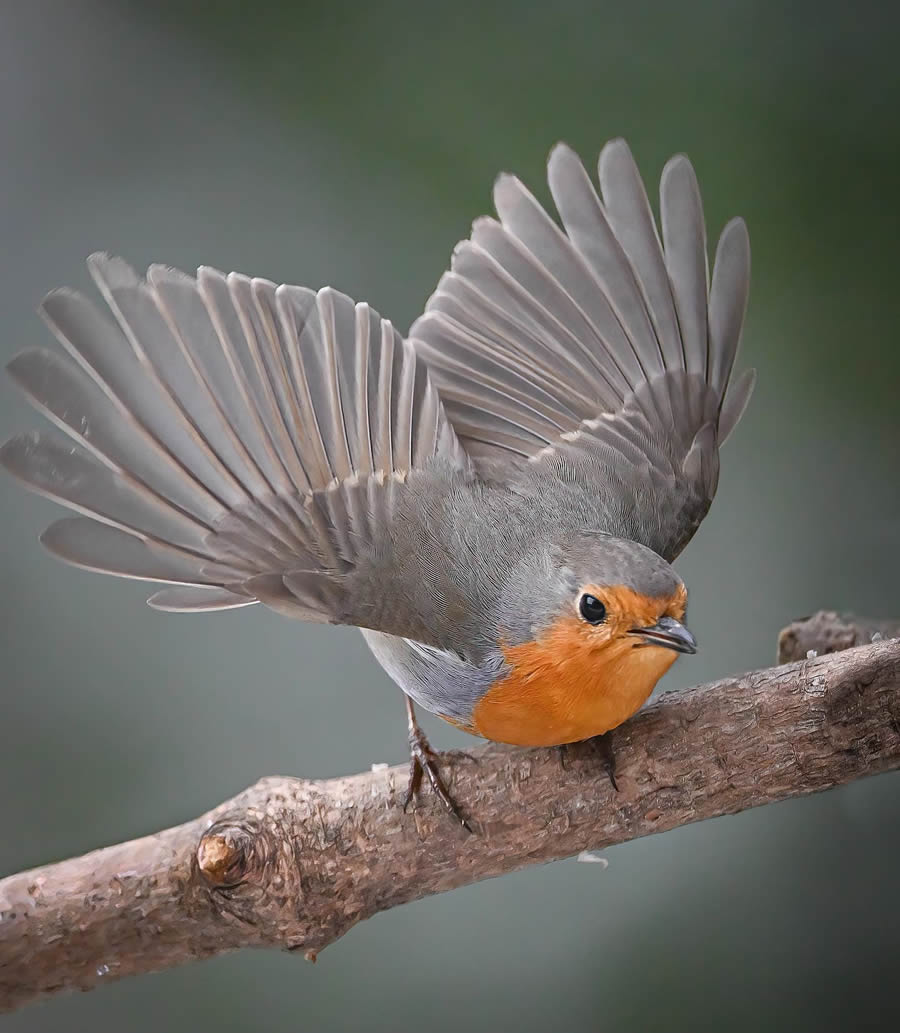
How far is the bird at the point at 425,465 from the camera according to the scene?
5.22 ft

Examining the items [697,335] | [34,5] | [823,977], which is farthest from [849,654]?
[34,5]

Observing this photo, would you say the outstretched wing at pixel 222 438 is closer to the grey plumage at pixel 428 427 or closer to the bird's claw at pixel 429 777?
the grey plumage at pixel 428 427

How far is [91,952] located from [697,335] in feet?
4.77

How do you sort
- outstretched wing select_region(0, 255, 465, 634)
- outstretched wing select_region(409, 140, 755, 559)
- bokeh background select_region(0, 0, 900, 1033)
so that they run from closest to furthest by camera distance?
outstretched wing select_region(0, 255, 465, 634) < outstretched wing select_region(409, 140, 755, 559) < bokeh background select_region(0, 0, 900, 1033)

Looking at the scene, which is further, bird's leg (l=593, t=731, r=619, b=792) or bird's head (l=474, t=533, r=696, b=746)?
bird's leg (l=593, t=731, r=619, b=792)

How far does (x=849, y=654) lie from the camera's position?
1802 millimetres

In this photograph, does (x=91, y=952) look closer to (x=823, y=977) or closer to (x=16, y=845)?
(x=16, y=845)

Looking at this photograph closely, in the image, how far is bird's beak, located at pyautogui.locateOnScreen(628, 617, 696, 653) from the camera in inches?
62.6

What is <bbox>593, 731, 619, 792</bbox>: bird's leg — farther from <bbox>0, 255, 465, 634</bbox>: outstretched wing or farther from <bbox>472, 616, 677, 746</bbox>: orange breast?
<bbox>0, 255, 465, 634</bbox>: outstretched wing

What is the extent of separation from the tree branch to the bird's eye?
0.87 feet

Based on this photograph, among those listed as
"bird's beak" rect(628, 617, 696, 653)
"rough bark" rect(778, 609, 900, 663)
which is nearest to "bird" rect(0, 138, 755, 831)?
"bird's beak" rect(628, 617, 696, 653)

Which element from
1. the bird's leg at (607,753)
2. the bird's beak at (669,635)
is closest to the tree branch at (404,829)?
the bird's leg at (607,753)

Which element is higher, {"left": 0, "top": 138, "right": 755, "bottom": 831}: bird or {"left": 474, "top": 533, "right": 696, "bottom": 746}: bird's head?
{"left": 0, "top": 138, "right": 755, "bottom": 831}: bird

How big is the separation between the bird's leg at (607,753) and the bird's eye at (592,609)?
23cm
